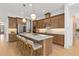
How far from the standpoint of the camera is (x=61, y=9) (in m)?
2.60

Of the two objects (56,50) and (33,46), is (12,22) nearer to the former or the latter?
(33,46)

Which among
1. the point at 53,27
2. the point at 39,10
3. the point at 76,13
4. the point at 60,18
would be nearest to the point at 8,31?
the point at 39,10

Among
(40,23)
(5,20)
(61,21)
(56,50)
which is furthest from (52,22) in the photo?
(5,20)

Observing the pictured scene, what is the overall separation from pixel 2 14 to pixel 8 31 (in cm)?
44

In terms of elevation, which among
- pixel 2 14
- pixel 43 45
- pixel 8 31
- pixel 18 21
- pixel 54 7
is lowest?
pixel 43 45

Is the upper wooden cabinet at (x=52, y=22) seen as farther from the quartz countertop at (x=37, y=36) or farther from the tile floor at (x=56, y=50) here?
the tile floor at (x=56, y=50)

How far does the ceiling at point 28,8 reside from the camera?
238cm

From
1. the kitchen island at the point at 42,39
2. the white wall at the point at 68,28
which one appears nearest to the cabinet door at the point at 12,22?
the kitchen island at the point at 42,39

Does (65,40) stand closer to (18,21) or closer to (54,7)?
(54,7)

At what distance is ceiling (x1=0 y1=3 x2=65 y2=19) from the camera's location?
2380 mm

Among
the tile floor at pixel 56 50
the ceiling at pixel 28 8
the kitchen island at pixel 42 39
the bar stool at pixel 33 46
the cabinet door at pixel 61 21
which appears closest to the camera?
the ceiling at pixel 28 8

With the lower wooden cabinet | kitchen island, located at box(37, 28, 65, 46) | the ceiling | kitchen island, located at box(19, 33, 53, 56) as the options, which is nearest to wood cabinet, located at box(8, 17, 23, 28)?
the ceiling

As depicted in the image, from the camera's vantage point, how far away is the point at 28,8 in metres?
2.48

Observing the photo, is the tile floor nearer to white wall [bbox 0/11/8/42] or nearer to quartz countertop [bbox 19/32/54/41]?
white wall [bbox 0/11/8/42]
